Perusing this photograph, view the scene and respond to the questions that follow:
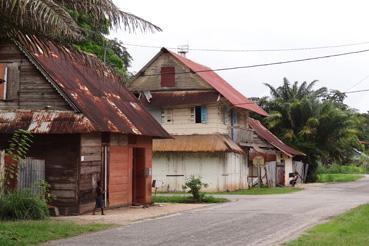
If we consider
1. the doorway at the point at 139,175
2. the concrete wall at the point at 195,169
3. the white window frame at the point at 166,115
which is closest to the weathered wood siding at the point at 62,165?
the doorway at the point at 139,175

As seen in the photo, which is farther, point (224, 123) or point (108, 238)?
point (224, 123)

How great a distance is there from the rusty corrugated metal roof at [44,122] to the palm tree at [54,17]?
721 cm

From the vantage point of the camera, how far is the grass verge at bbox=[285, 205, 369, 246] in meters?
Result: 12.8

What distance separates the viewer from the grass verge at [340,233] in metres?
12.8

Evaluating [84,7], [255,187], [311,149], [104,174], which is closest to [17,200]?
[104,174]

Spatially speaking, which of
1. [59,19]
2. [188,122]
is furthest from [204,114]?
[59,19]

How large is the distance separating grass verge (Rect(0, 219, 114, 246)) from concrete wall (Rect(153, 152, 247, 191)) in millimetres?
20291

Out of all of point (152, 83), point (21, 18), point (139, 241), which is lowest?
point (139, 241)

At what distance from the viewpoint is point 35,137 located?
20.0m

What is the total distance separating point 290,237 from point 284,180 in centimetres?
3241

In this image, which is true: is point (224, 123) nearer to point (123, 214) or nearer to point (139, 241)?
point (123, 214)

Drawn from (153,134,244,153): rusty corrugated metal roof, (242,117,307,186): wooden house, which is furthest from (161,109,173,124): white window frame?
(242,117,307,186): wooden house

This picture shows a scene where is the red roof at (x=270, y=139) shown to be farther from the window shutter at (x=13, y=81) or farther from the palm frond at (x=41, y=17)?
the palm frond at (x=41, y=17)

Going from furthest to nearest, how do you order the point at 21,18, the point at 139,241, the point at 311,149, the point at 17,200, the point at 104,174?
the point at 311,149 < the point at 104,174 < the point at 17,200 < the point at 139,241 < the point at 21,18
